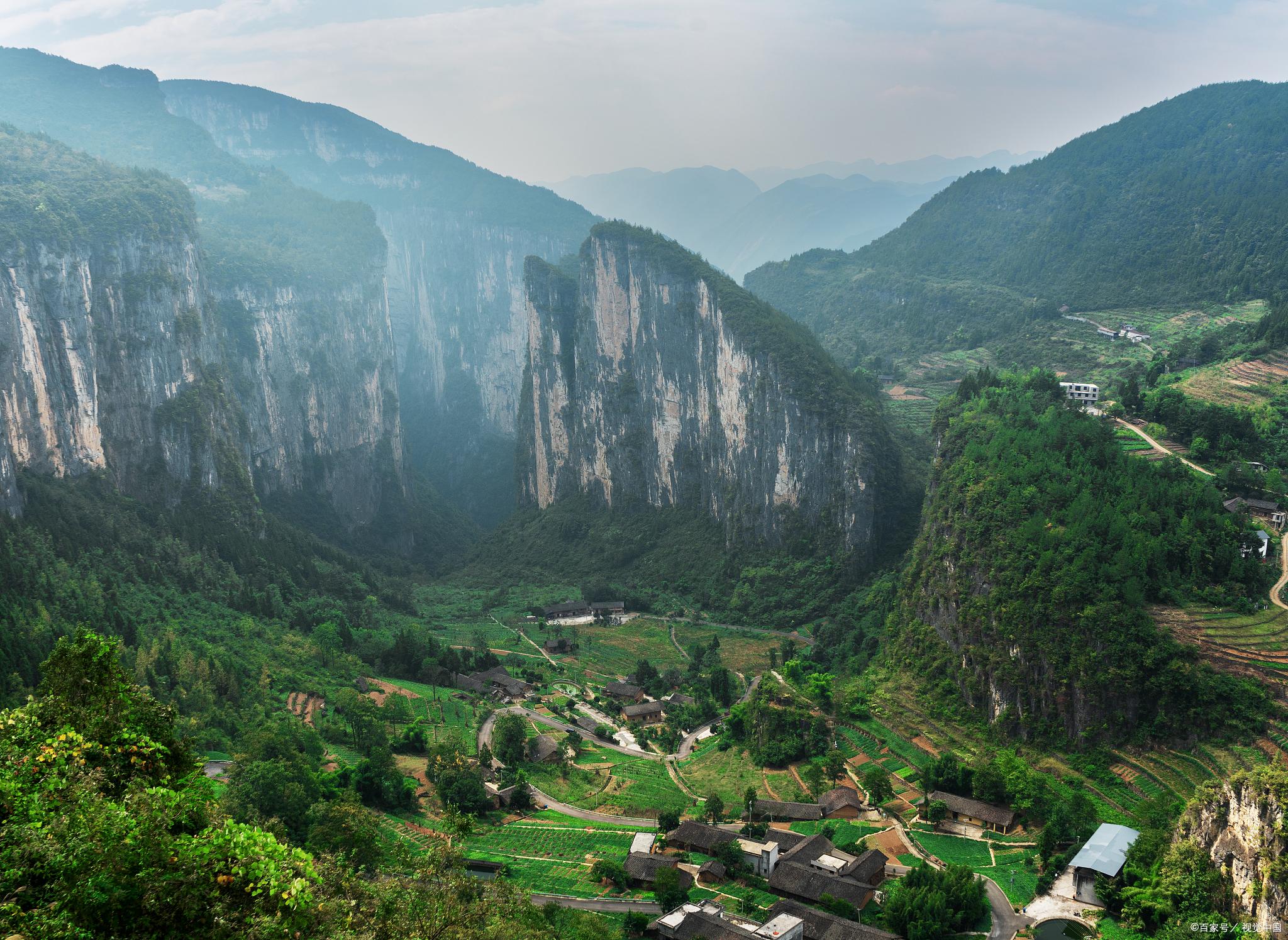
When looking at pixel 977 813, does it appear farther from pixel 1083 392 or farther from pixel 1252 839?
pixel 1083 392

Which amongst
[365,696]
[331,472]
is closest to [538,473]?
[331,472]

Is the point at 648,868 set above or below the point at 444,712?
above

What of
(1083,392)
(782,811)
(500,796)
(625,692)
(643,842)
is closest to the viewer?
(643,842)

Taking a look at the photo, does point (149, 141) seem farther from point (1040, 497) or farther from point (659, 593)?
point (1040, 497)

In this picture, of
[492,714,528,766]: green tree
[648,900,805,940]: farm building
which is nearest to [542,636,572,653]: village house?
[492,714,528,766]: green tree

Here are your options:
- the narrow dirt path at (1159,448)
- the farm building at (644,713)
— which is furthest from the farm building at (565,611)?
the narrow dirt path at (1159,448)

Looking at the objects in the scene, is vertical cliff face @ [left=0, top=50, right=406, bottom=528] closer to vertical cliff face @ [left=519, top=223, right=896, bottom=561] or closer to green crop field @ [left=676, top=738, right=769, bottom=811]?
vertical cliff face @ [left=519, top=223, right=896, bottom=561]

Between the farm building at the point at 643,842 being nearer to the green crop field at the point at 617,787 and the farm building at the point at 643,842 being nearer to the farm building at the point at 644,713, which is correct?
Result: the green crop field at the point at 617,787

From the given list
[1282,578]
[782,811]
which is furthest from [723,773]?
[1282,578]
